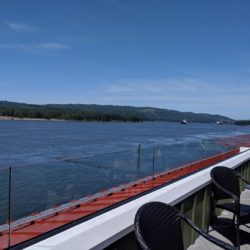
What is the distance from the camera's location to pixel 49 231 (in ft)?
8.61

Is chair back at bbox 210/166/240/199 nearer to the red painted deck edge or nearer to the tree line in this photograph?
the red painted deck edge

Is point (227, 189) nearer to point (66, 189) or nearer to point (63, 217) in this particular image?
point (66, 189)

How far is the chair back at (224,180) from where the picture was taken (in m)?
4.68

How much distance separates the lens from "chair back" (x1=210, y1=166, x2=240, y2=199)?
15.4ft

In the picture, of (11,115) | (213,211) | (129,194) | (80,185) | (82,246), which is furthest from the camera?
(11,115)

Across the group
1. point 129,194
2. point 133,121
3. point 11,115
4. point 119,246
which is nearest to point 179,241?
point 119,246

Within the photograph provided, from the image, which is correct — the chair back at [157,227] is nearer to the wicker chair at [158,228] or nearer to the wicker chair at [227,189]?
the wicker chair at [158,228]

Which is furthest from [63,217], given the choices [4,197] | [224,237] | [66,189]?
[224,237]

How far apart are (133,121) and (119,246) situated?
604 ft

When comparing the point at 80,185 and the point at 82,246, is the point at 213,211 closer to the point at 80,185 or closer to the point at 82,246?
the point at 80,185

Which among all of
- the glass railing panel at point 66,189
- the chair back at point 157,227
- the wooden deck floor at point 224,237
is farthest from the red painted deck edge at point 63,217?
the wooden deck floor at point 224,237

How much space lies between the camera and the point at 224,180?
484 cm

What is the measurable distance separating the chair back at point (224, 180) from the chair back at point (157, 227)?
1928 millimetres

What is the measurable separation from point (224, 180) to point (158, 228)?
8.11ft
